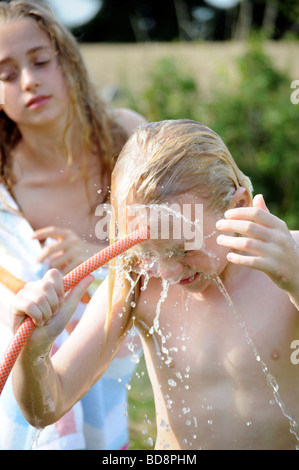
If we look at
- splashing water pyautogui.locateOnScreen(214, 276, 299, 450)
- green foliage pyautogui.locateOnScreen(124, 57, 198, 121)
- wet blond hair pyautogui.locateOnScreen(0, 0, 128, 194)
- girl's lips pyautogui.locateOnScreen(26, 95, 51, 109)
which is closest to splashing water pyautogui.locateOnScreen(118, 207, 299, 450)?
splashing water pyautogui.locateOnScreen(214, 276, 299, 450)

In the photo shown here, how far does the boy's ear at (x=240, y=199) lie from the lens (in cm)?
195

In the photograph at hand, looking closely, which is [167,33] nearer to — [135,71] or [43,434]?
[135,71]

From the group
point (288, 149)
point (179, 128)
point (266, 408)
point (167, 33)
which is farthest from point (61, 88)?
point (167, 33)

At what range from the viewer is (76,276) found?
173 centimetres

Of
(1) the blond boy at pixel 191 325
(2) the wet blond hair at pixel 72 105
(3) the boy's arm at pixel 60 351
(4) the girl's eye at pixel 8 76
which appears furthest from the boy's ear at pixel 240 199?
(4) the girl's eye at pixel 8 76

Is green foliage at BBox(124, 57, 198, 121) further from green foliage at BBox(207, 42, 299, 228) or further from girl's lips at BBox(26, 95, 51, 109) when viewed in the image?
girl's lips at BBox(26, 95, 51, 109)

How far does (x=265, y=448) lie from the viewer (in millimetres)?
2074

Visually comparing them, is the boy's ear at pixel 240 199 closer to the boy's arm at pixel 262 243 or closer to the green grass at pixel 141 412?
the boy's arm at pixel 262 243

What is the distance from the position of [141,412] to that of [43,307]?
7.60 feet

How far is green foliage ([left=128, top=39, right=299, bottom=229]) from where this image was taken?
19.1 feet

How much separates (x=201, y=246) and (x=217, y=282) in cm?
27

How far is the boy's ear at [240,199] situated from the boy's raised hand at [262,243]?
0.84 ft

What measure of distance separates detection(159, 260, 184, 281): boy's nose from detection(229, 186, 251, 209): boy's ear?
0.79 ft

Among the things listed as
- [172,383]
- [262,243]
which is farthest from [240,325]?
[262,243]
